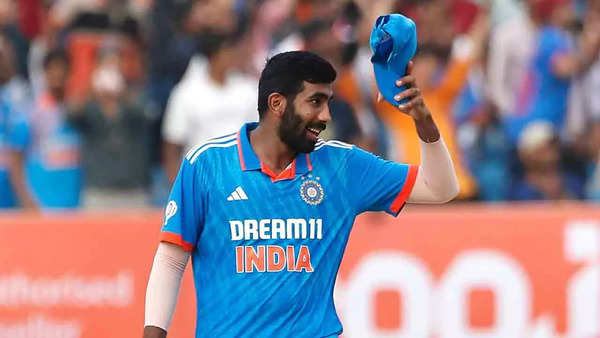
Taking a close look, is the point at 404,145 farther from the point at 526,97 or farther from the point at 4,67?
the point at 4,67

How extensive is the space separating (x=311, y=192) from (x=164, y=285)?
729mm

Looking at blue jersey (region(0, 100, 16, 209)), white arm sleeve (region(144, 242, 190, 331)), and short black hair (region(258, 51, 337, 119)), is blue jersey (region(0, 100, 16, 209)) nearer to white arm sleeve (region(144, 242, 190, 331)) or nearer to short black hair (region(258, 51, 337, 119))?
white arm sleeve (region(144, 242, 190, 331))

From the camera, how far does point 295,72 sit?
17.9 ft

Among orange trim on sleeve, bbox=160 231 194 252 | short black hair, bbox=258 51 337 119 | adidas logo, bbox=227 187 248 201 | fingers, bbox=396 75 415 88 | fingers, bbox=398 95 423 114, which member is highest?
short black hair, bbox=258 51 337 119

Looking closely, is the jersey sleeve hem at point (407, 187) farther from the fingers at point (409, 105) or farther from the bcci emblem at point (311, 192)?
the fingers at point (409, 105)

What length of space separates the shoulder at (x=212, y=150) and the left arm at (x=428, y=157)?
81cm

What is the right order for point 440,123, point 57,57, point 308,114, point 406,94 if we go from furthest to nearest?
point 57,57 → point 440,123 → point 308,114 → point 406,94

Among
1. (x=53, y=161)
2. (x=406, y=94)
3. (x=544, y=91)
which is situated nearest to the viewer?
(x=406, y=94)

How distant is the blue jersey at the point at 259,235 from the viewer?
214 inches

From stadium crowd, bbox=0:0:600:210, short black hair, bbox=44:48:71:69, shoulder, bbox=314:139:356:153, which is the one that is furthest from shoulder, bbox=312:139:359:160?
short black hair, bbox=44:48:71:69

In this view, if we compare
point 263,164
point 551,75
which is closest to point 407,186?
point 263,164

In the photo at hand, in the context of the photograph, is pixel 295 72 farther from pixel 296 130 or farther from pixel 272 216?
pixel 272 216

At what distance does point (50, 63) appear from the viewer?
11.2 meters

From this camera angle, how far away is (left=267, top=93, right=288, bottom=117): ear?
5500 millimetres
